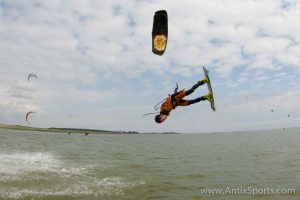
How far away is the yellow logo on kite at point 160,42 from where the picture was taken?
11.0 metres

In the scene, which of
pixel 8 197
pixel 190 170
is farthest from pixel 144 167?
pixel 8 197

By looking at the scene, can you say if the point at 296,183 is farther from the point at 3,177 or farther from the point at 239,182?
the point at 3,177

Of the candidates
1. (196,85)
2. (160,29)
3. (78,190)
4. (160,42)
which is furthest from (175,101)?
(78,190)

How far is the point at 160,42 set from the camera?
11273 millimetres

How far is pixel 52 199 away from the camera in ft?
57.6

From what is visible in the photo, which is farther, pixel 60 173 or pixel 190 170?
pixel 190 170

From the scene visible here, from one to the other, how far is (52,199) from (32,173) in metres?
7.22

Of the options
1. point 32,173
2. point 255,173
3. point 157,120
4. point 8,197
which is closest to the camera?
point 157,120

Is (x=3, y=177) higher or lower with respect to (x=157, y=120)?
lower

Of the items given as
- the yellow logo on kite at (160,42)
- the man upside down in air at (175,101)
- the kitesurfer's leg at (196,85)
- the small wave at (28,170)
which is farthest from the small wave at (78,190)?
the yellow logo on kite at (160,42)

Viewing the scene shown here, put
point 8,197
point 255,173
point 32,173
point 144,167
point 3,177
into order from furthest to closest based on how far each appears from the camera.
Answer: point 144,167 < point 255,173 < point 32,173 < point 3,177 < point 8,197

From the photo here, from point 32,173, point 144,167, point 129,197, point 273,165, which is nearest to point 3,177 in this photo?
point 32,173

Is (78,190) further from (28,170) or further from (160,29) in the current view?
(160,29)

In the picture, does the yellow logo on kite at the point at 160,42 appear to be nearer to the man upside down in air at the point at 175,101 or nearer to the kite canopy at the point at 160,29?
the kite canopy at the point at 160,29
